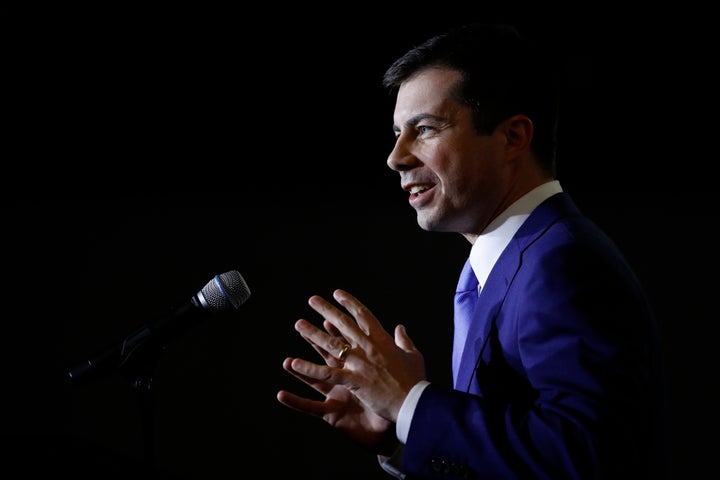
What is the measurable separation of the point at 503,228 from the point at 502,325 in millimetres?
267

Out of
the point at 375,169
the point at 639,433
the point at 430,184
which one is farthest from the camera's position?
the point at 375,169

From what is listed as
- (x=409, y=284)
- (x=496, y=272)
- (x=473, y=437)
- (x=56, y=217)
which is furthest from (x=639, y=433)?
(x=56, y=217)

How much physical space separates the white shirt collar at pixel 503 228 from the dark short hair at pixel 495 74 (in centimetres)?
11

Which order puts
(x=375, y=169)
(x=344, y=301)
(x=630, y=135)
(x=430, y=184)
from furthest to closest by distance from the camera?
(x=375, y=169) < (x=630, y=135) < (x=430, y=184) < (x=344, y=301)

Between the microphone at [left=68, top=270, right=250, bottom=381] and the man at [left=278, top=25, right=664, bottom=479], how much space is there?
188mm

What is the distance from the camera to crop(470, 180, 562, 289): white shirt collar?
1.36m

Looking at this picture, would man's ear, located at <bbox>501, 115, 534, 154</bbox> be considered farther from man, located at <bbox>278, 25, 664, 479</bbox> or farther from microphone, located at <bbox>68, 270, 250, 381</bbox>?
microphone, located at <bbox>68, 270, 250, 381</bbox>

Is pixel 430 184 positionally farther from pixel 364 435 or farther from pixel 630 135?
pixel 630 135

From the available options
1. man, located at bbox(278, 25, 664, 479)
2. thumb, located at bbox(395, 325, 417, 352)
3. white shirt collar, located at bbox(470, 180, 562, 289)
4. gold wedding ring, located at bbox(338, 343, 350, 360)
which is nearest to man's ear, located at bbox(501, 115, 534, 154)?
man, located at bbox(278, 25, 664, 479)

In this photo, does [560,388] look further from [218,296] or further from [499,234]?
[218,296]

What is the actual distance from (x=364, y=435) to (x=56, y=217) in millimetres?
1896

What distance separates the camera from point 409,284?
275 cm

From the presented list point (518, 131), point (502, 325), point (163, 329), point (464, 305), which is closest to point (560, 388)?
point (502, 325)

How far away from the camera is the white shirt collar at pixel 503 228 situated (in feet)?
4.45
